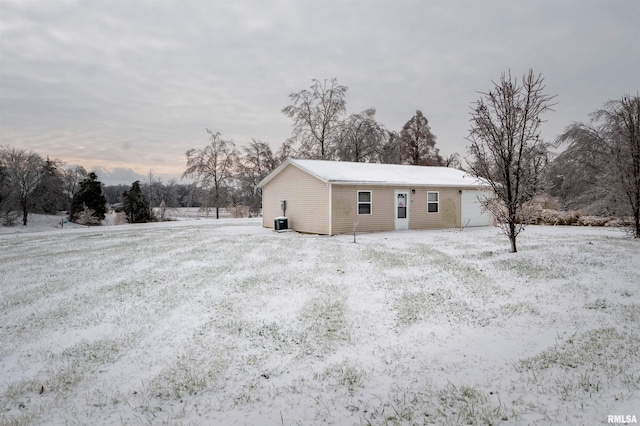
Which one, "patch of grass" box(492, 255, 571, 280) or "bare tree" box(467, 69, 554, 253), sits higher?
"bare tree" box(467, 69, 554, 253)

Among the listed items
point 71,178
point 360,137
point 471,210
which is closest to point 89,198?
point 71,178

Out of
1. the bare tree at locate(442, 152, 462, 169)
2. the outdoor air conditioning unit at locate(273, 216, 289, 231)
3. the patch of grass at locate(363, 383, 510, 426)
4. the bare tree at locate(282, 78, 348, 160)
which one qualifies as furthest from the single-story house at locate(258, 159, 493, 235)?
the bare tree at locate(442, 152, 462, 169)

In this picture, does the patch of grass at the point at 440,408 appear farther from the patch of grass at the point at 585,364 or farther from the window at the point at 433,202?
the window at the point at 433,202

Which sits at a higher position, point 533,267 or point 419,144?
point 419,144

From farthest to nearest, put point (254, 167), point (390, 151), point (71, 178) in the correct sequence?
point (71, 178) → point (254, 167) → point (390, 151)

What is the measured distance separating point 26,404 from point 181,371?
1.57m

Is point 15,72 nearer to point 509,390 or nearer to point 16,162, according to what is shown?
point 509,390

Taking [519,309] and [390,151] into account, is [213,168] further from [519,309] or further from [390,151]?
[519,309]

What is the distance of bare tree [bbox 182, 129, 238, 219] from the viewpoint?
38.7 metres

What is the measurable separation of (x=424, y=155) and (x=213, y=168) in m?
25.6

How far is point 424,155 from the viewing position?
3819 cm

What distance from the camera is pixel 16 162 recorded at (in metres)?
35.4

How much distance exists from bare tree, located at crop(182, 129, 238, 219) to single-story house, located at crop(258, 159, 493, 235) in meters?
19.1

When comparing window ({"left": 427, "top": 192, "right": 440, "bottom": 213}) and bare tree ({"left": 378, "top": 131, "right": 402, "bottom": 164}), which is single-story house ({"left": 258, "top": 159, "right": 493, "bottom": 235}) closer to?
window ({"left": 427, "top": 192, "right": 440, "bottom": 213})
